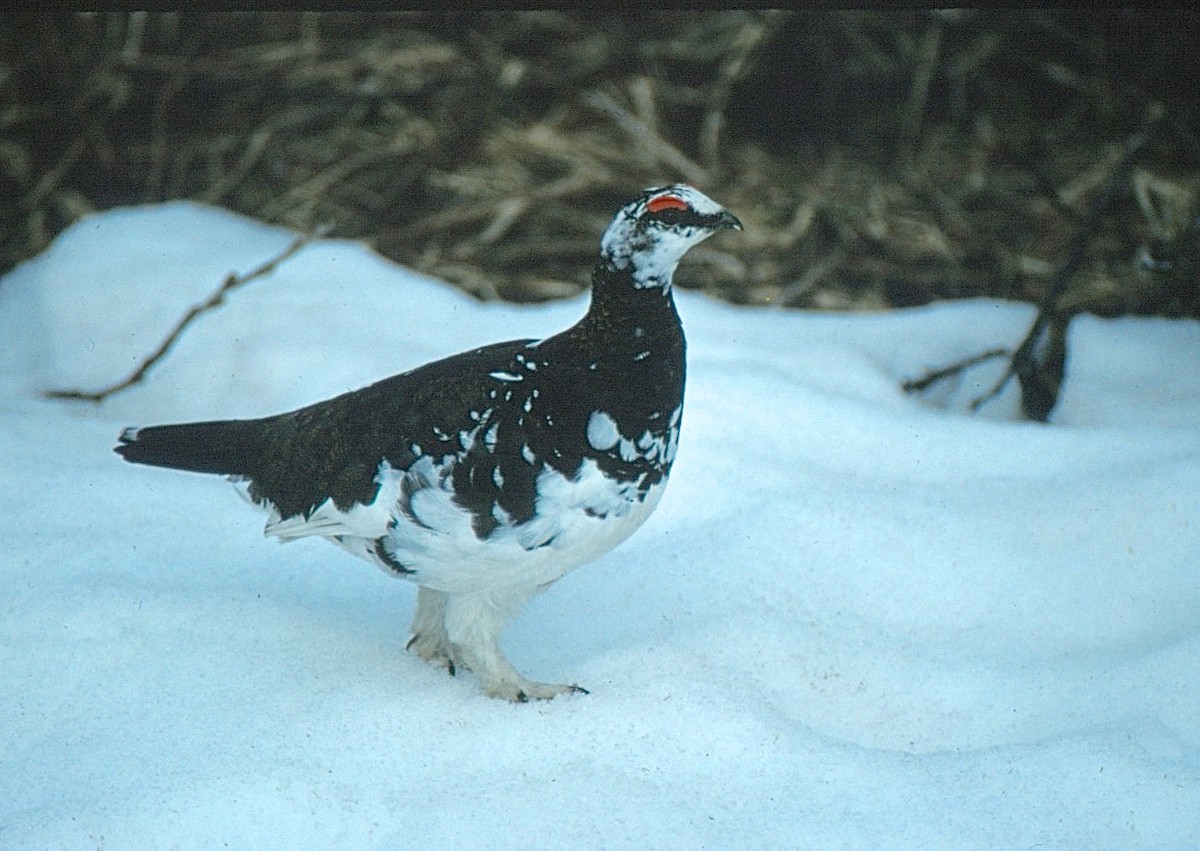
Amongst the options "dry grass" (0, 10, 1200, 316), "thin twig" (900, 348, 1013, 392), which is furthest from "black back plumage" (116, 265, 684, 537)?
"dry grass" (0, 10, 1200, 316)

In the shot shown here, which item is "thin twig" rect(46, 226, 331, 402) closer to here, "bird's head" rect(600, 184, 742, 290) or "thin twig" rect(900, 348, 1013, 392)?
"bird's head" rect(600, 184, 742, 290)

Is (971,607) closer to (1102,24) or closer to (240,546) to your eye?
(240,546)

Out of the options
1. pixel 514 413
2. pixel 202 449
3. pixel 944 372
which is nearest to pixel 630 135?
pixel 944 372

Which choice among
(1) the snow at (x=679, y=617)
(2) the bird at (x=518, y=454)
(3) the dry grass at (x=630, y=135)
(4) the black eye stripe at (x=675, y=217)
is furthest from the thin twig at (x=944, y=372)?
(4) the black eye stripe at (x=675, y=217)

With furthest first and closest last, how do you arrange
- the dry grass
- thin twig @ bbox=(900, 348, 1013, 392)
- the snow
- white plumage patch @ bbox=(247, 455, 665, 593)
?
the dry grass → thin twig @ bbox=(900, 348, 1013, 392) → white plumage patch @ bbox=(247, 455, 665, 593) → the snow

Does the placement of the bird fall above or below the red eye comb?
below

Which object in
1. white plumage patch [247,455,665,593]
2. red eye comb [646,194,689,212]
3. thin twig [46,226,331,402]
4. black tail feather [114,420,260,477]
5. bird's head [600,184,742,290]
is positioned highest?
red eye comb [646,194,689,212]

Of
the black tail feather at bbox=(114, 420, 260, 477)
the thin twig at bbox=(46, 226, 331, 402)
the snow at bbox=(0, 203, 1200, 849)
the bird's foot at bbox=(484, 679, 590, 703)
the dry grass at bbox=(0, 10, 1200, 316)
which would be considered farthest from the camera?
the dry grass at bbox=(0, 10, 1200, 316)
